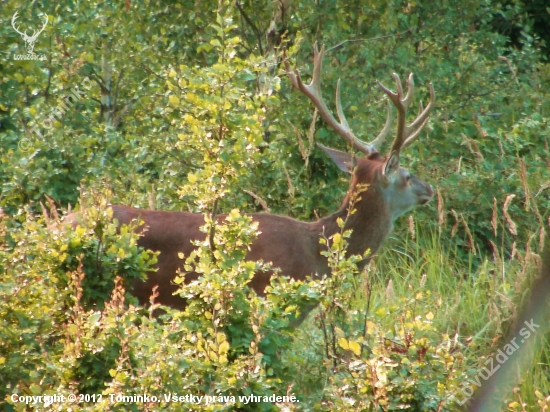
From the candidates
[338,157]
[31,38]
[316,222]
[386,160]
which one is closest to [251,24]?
[338,157]

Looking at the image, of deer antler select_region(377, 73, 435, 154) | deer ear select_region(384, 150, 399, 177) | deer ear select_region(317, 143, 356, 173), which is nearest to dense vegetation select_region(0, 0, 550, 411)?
deer ear select_region(317, 143, 356, 173)

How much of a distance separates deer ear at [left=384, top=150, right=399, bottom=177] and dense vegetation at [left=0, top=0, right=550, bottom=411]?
421 mm

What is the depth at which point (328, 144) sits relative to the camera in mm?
7777

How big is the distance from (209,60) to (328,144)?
1561 millimetres

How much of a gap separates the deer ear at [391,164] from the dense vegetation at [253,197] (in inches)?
16.6

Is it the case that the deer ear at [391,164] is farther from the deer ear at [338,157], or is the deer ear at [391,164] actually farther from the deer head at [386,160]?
the deer ear at [338,157]

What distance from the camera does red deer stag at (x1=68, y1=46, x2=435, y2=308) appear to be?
597 cm

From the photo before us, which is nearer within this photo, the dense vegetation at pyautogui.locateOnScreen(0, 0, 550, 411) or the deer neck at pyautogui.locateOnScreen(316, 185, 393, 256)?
the dense vegetation at pyautogui.locateOnScreen(0, 0, 550, 411)

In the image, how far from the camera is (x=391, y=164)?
676 cm

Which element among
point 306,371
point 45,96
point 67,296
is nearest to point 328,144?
point 45,96

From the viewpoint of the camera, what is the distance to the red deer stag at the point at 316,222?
19.6 ft

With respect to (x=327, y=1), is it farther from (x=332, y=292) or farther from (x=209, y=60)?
(x=332, y=292)

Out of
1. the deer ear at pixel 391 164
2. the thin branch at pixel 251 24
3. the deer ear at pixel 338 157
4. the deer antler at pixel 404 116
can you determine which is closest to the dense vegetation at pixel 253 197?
the thin branch at pixel 251 24

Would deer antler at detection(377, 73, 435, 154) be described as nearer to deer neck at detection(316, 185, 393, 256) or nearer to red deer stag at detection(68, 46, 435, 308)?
red deer stag at detection(68, 46, 435, 308)
